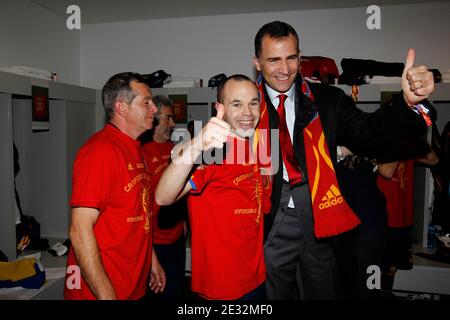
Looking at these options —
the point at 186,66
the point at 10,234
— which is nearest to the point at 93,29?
the point at 186,66

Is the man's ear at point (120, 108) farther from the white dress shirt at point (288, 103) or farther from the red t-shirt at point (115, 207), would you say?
the white dress shirt at point (288, 103)

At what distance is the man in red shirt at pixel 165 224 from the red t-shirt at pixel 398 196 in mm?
1646

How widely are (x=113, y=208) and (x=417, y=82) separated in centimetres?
127

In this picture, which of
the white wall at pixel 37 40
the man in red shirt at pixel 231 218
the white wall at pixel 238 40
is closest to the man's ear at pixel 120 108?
the man in red shirt at pixel 231 218

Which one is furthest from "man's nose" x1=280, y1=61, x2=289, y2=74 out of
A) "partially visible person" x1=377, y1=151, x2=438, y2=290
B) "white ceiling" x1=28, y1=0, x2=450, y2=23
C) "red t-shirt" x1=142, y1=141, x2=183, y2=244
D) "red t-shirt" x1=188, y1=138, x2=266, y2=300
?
"white ceiling" x1=28, y1=0, x2=450, y2=23

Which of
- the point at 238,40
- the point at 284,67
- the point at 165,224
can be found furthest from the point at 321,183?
the point at 238,40

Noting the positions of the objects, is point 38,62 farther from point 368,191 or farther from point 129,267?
point 368,191

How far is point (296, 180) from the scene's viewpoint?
159cm

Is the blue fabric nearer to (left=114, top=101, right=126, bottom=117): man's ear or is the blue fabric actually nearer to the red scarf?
(left=114, top=101, right=126, bottom=117): man's ear

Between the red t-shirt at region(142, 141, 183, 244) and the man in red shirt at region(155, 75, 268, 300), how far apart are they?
2.90 ft

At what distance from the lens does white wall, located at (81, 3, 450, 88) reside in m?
3.59

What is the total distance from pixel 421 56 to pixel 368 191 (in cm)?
200

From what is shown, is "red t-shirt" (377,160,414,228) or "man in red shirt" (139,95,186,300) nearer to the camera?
"man in red shirt" (139,95,186,300)

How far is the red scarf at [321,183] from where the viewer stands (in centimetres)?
155
